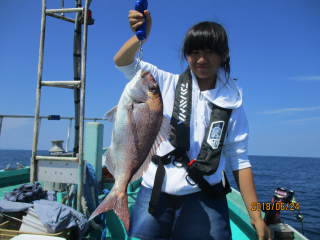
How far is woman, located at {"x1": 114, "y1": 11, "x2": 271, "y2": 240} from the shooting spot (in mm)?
1644

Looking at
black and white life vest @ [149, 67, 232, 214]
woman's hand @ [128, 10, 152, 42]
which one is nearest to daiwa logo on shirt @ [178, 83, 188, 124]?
black and white life vest @ [149, 67, 232, 214]

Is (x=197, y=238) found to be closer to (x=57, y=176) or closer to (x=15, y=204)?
(x=57, y=176)

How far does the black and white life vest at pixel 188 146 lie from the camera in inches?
64.5

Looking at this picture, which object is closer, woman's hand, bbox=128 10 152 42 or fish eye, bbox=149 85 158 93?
woman's hand, bbox=128 10 152 42

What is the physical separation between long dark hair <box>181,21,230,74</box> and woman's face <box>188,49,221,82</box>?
Answer: 4 centimetres

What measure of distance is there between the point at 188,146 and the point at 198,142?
0.19 metres

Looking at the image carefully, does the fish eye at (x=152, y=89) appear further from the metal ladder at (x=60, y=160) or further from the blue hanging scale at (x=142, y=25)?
the metal ladder at (x=60, y=160)

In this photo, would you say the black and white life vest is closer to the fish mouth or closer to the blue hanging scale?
the fish mouth

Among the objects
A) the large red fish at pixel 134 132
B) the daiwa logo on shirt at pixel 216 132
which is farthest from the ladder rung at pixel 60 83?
the daiwa logo on shirt at pixel 216 132

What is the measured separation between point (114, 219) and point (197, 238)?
2377mm

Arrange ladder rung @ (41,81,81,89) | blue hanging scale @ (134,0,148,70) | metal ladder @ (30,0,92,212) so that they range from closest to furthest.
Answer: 1. blue hanging scale @ (134,0,148,70)
2. metal ladder @ (30,0,92,212)
3. ladder rung @ (41,81,81,89)

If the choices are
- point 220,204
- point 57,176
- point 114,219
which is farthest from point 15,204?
point 220,204

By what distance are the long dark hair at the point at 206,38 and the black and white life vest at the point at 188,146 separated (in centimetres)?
36

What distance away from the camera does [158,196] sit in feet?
5.19
